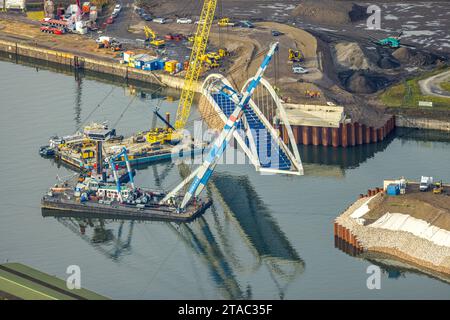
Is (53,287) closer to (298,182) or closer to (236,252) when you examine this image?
(236,252)

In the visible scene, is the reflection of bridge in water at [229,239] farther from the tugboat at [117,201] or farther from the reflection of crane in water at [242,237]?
the tugboat at [117,201]

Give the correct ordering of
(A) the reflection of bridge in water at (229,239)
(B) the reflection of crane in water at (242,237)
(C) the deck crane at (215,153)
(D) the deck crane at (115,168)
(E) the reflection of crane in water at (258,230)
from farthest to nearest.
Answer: (D) the deck crane at (115,168) → (C) the deck crane at (215,153) → (E) the reflection of crane in water at (258,230) → (A) the reflection of bridge in water at (229,239) → (B) the reflection of crane in water at (242,237)

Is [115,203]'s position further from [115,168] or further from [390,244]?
[390,244]

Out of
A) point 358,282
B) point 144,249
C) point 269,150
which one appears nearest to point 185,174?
point 269,150

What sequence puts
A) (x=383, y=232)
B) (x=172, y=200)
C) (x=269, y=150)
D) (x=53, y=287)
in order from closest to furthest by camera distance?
(x=53, y=287) → (x=383, y=232) → (x=172, y=200) → (x=269, y=150)

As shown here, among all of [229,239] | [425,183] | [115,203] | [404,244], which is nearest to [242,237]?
[229,239]

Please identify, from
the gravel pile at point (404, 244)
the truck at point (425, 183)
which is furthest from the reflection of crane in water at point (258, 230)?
the truck at point (425, 183)
